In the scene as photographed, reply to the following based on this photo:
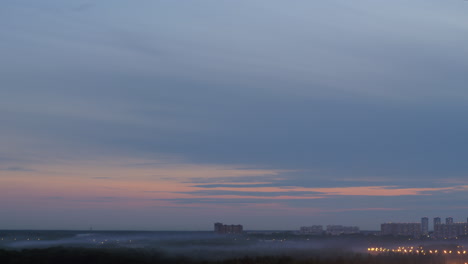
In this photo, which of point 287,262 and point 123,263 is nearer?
point 287,262

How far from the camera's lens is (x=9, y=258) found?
4547 inches

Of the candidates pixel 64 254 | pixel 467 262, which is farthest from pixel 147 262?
pixel 467 262

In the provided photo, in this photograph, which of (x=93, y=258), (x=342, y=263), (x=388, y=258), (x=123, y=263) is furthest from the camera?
(x=93, y=258)

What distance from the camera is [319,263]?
8238cm

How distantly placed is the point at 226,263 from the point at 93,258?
153 ft

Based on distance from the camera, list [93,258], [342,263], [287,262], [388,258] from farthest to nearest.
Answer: [93,258]
[388,258]
[287,262]
[342,263]

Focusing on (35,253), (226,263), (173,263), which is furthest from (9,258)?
(226,263)

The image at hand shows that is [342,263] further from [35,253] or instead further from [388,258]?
[35,253]

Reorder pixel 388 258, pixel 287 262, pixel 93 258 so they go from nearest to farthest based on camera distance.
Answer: pixel 287 262
pixel 388 258
pixel 93 258

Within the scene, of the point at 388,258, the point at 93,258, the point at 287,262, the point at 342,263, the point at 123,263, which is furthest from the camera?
the point at 93,258

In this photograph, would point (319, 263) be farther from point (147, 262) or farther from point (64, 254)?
point (64, 254)

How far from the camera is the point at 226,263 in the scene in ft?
282

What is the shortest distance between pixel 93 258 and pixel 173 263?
16.6 meters

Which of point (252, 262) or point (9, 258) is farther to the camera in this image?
point (9, 258)
